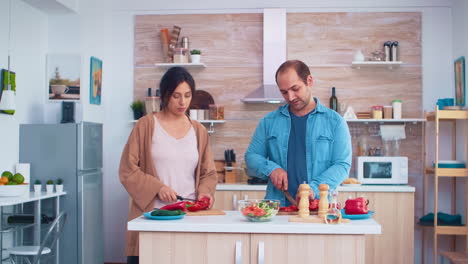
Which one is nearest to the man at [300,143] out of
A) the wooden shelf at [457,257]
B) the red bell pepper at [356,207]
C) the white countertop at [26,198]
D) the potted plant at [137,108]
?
the red bell pepper at [356,207]

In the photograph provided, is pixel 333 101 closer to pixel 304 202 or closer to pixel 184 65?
pixel 184 65

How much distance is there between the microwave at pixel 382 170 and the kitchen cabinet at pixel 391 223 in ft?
0.56

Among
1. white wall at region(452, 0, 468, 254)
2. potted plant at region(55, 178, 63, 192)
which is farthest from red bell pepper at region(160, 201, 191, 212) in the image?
white wall at region(452, 0, 468, 254)

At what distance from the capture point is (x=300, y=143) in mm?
3074

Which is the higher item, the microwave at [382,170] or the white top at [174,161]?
the white top at [174,161]

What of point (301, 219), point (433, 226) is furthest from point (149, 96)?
point (301, 219)

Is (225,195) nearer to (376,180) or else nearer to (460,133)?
(376,180)

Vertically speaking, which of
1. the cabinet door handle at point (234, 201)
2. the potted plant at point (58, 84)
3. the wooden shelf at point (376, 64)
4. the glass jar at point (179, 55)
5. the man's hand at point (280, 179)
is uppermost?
the glass jar at point (179, 55)

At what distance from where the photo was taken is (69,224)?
17.5 ft

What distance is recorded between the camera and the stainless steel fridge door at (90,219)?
5344 mm

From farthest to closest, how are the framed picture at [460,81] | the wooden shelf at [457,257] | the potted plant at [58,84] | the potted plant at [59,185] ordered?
the potted plant at [58,84], the framed picture at [460,81], the potted plant at [59,185], the wooden shelf at [457,257]

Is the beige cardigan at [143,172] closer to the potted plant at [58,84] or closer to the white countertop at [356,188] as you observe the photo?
the white countertop at [356,188]

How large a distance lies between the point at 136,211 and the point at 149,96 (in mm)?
3220

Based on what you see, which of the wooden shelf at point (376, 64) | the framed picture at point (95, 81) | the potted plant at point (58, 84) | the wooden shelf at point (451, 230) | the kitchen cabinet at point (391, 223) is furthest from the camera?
the framed picture at point (95, 81)
